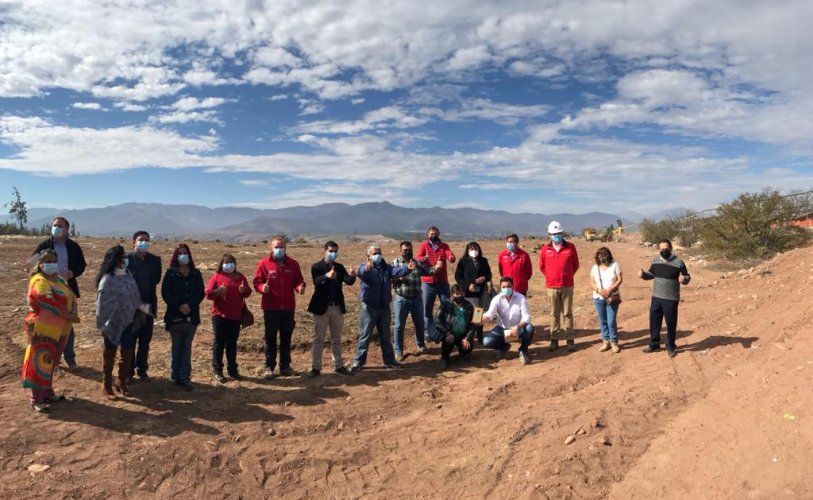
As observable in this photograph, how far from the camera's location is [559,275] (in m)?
7.85

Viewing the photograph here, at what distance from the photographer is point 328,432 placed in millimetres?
5434

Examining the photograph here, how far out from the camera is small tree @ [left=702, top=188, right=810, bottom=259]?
18594 mm

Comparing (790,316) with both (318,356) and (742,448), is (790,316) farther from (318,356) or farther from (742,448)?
(318,356)

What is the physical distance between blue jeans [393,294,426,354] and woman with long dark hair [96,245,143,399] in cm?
359

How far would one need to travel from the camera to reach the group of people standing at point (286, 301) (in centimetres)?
562

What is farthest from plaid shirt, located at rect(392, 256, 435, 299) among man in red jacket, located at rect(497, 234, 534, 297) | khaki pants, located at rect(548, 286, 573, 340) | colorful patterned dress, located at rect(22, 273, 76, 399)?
colorful patterned dress, located at rect(22, 273, 76, 399)

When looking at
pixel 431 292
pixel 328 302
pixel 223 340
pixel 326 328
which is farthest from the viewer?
pixel 431 292

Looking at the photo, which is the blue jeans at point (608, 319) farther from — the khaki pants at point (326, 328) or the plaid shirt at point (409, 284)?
the khaki pants at point (326, 328)

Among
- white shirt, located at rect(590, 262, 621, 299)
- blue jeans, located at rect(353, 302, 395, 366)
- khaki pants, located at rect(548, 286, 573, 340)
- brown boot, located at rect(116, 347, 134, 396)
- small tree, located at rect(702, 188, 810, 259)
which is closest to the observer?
brown boot, located at rect(116, 347, 134, 396)

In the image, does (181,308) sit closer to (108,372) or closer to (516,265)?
(108,372)

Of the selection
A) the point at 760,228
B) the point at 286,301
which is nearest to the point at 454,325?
the point at 286,301

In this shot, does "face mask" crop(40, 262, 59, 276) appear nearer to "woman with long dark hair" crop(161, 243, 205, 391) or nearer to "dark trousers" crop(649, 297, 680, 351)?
"woman with long dark hair" crop(161, 243, 205, 391)

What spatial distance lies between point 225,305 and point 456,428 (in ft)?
11.5

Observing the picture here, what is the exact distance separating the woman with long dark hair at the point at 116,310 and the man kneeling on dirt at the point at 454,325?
13.9ft
